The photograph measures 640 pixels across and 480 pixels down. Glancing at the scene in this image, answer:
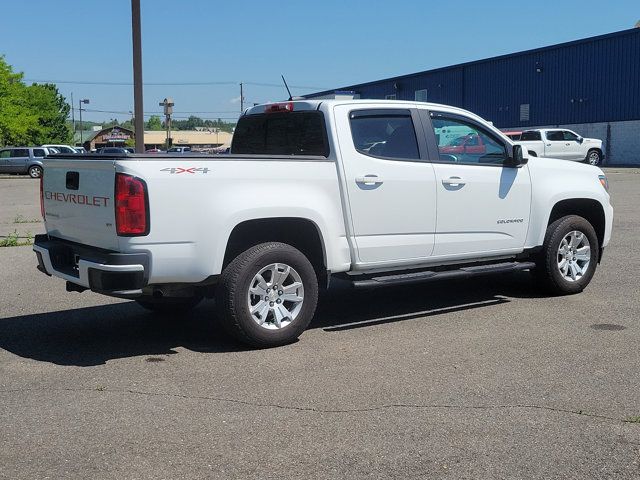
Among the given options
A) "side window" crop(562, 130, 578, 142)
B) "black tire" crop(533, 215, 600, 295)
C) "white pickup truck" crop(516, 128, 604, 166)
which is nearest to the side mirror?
"black tire" crop(533, 215, 600, 295)

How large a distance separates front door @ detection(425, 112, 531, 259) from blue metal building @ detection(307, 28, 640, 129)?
38.7 m

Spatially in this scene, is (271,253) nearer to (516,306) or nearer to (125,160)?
(125,160)

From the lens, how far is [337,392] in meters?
5.05

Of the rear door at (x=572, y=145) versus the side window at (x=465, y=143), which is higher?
the rear door at (x=572, y=145)

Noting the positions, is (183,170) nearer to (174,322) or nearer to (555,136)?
(174,322)

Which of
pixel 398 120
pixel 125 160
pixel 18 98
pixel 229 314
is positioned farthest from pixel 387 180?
pixel 18 98

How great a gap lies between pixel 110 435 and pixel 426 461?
178cm

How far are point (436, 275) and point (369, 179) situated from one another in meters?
1.13

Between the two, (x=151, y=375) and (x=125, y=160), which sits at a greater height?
(x=125, y=160)

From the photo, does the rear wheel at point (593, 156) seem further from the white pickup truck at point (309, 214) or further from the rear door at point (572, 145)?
the white pickup truck at point (309, 214)

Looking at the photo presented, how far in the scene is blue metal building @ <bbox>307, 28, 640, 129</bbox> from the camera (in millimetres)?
43344

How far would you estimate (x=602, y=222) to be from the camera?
850 centimetres

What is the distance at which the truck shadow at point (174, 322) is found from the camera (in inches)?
243

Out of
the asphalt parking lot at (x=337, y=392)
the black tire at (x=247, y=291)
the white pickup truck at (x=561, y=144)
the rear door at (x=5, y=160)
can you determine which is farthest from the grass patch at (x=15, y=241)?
the rear door at (x=5, y=160)
